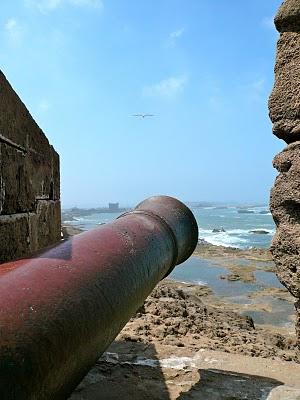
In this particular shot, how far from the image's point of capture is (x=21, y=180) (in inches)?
120

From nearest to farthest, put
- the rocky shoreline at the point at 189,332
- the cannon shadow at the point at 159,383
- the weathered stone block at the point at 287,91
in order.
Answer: the cannon shadow at the point at 159,383 → the weathered stone block at the point at 287,91 → the rocky shoreline at the point at 189,332

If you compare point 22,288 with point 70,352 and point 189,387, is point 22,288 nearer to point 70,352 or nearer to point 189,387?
point 70,352

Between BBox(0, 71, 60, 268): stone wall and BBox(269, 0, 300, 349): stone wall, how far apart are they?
5.69ft

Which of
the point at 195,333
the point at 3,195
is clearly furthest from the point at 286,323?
the point at 3,195

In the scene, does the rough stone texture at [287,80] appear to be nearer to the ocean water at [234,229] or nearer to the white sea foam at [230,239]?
the ocean water at [234,229]

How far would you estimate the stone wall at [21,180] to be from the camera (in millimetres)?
2631

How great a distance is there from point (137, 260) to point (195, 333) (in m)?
3.47

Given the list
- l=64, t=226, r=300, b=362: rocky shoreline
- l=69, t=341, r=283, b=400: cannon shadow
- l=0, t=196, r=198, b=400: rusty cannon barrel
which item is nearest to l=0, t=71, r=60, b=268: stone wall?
l=0, t=196, r=198, b=400: rusty cannon barrel

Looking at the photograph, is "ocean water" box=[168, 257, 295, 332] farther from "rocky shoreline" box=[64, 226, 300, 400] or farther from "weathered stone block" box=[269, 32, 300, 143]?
"weathered stone block" box=[269, 32, 300, 143]

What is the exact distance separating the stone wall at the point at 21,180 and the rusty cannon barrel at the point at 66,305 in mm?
534

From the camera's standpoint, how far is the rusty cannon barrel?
49.0 inches

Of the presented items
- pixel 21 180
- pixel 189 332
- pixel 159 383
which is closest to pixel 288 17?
pixel 21 180

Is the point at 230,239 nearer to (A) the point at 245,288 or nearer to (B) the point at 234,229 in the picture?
(B) the point at 234,229

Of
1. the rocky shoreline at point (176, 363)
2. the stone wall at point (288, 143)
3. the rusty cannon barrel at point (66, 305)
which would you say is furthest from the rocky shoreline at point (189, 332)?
the rusty cannon barrel at point (66, 305)
